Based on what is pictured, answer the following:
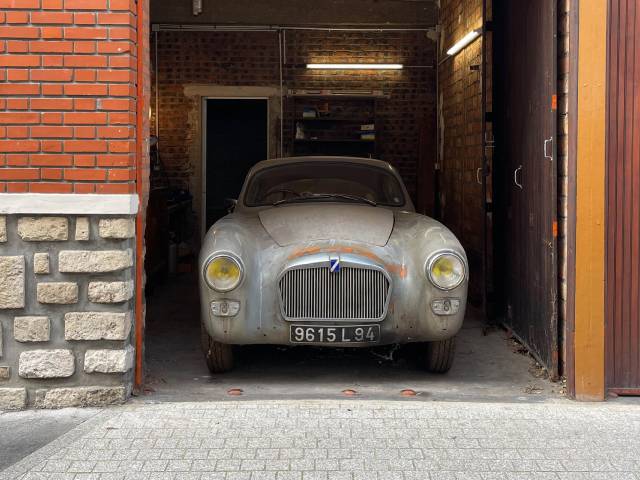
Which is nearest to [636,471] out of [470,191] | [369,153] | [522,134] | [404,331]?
[404,331]

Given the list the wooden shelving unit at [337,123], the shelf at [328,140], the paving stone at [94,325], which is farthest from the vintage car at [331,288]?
the wooden shelving unit at [337,123]

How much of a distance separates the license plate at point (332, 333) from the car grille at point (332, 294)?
0.19ft

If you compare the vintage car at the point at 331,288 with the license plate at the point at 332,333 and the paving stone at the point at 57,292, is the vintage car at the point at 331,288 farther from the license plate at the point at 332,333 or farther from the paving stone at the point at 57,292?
the paving stone at the point at 57,292

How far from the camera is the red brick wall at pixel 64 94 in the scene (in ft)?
16.2

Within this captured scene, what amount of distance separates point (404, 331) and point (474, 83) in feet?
14.8

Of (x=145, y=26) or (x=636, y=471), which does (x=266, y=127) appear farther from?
(x=636, y=471)

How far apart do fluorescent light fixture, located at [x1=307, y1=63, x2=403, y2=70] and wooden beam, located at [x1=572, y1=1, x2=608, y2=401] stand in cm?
810

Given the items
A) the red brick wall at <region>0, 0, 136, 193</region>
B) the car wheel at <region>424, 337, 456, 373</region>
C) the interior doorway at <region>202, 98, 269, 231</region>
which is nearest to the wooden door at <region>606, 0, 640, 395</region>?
the car wheel at <region>424, 337, 456, 373</region>

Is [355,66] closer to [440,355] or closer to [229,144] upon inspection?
[229,144]

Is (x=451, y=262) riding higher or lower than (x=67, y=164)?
lower

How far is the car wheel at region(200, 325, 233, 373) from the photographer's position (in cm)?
580

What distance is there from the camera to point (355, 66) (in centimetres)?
1302

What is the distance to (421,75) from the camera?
13.1 m

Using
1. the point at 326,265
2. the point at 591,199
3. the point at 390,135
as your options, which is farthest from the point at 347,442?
the point at 390,135
